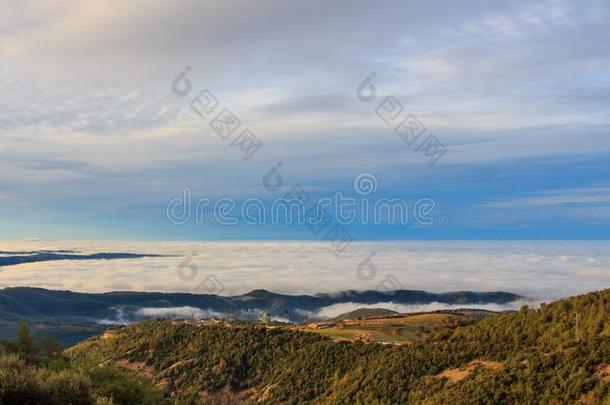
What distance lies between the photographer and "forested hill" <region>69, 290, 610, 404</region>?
62.3 metres

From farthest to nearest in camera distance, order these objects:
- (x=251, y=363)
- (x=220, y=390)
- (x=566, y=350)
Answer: (x=251, y=363)
(x=220, y=390)
(x=566, y=350)

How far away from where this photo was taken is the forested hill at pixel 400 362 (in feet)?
204

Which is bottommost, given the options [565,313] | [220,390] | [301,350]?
[220,390]

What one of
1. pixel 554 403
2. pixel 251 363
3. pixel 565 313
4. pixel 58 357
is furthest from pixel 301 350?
pixel 58 357

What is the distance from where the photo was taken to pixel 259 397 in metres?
106

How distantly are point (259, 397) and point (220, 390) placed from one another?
38.6 ft

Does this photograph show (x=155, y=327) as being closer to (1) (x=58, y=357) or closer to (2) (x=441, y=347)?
(2) (x=441, y=347)

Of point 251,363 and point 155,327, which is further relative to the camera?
point 155,327

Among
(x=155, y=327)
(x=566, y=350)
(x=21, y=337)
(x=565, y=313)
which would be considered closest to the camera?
(x=21, y=337)

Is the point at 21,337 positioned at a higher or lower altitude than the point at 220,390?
higher

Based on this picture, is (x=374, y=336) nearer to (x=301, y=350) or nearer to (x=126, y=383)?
(x=301, y=350)

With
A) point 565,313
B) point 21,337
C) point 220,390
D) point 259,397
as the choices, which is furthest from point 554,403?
point 220,390

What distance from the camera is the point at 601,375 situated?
5750 cm

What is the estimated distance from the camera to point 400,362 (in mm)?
90000
